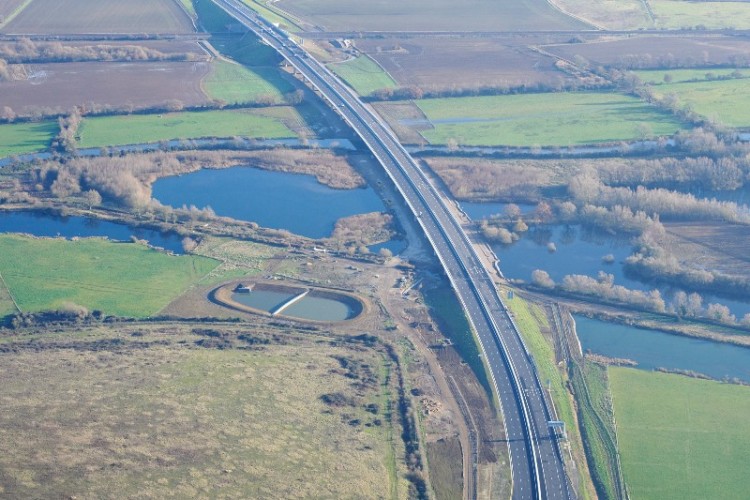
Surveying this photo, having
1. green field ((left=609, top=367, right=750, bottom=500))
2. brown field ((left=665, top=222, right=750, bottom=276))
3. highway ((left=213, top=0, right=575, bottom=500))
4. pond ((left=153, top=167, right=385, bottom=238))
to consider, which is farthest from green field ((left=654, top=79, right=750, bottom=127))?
green field ((left=609, top=367, right=750, bottom=500))

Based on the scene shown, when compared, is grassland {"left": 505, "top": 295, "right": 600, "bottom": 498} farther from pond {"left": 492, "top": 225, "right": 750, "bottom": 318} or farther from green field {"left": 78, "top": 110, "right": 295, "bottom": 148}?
green field {"left": 78, "top": 110, "right": 295, "bottom": 148}

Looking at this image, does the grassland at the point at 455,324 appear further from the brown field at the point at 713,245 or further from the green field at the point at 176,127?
the green field at the point at 176,127

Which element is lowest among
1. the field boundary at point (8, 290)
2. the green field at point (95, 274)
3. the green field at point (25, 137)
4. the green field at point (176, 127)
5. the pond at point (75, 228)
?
the field boundary at point (8, 290)

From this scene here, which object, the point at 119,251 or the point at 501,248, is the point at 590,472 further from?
the point at 119,251

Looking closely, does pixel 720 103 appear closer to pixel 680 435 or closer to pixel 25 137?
pixel 680 435

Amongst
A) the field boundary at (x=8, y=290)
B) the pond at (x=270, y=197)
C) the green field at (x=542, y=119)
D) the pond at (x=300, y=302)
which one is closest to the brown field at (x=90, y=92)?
the pond at (x=270, y=197)
